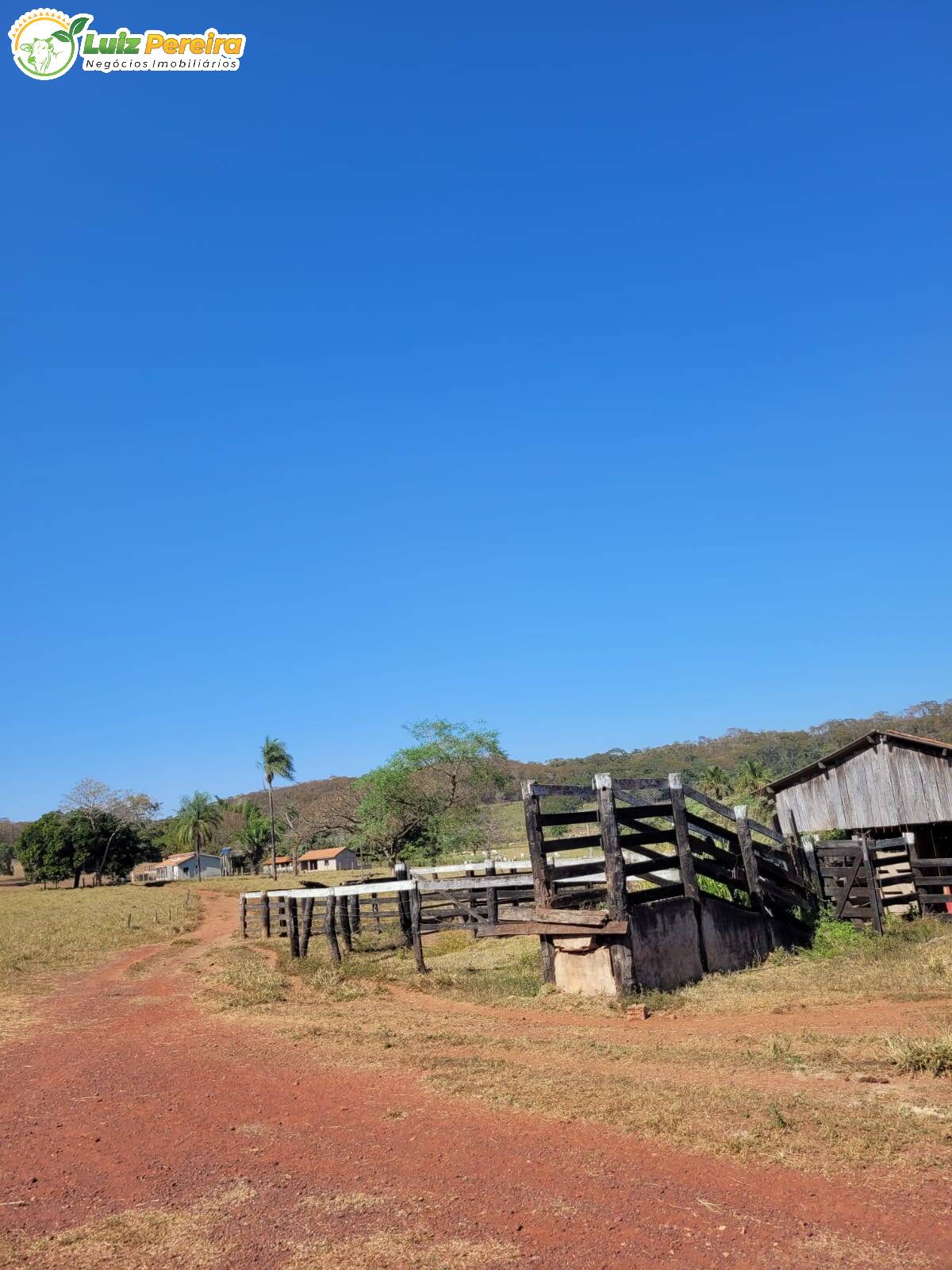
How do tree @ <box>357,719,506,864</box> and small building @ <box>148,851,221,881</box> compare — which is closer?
tree @ <box>357,719,506,864</box>

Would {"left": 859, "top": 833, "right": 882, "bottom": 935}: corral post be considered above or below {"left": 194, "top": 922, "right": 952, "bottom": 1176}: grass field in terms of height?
above

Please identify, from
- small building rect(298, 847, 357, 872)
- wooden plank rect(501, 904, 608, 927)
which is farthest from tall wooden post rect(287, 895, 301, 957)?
Answer: small building rect(298, 847, 357, 872)

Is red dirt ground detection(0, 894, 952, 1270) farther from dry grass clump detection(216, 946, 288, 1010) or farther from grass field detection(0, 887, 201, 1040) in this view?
grass field detection(0, 887, 201, 1040)

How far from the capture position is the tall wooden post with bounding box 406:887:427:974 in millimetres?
16094

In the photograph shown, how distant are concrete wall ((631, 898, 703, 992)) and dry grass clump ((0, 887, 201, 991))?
517 inches

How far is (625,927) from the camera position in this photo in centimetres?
1229

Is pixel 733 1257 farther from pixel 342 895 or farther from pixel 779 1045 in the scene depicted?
pixel 342 895

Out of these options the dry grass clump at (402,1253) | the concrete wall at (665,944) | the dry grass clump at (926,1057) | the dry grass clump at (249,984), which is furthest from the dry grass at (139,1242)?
the dry grass clump at (249,984)

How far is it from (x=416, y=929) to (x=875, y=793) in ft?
40.7

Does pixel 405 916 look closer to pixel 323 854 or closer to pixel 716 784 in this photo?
pixel 716 784

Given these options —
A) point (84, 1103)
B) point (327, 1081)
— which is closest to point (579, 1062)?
point (327, 1081)

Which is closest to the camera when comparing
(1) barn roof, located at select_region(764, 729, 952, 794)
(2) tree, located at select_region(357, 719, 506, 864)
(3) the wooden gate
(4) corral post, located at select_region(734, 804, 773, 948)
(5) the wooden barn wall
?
(4) corral post, located at select_region(734, 804, 773, 948)

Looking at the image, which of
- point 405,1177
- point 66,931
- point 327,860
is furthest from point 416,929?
point 327,860

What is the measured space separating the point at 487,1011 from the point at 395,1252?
25.1ft
